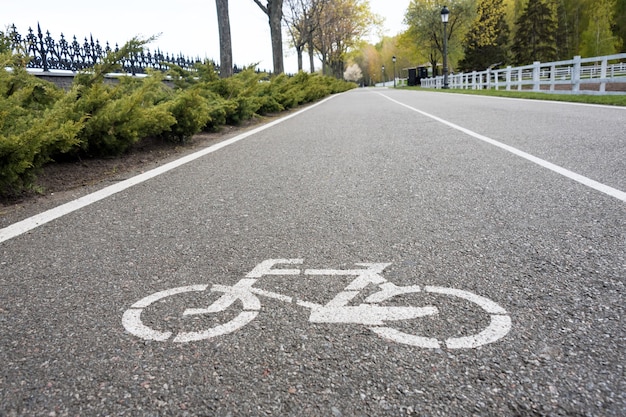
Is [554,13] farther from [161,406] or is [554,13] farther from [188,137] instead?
[161,406]

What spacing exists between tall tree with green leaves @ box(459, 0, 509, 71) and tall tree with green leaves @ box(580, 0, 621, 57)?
10.7m

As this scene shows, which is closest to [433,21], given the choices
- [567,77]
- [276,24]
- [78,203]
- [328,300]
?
[276,24]

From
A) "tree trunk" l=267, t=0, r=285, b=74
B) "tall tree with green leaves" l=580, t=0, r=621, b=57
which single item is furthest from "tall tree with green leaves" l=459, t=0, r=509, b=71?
"tree trunk" l=267, t=0, r=285, b=74

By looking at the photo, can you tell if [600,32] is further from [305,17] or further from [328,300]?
[328,300]

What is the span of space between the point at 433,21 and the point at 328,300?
6507 centimetres

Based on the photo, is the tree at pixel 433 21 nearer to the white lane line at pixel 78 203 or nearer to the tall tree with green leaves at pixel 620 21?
the tall tree with green leaves at pixel 620 21

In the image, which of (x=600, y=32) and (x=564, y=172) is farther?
(x=600, y=32)

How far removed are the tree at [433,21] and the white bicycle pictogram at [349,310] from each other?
211 feet

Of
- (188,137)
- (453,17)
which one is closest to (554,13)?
(453,17)

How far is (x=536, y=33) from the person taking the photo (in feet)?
220

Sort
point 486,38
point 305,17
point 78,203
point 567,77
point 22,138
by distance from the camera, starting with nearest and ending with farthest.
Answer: point 22,138 < point 78,203 < point 567,77 < point 305,17 < point 486,38

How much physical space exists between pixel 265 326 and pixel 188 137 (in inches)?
249

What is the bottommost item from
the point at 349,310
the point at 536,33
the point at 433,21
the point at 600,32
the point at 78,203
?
the point at 349,310

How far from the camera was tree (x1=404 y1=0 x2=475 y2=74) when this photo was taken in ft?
201
